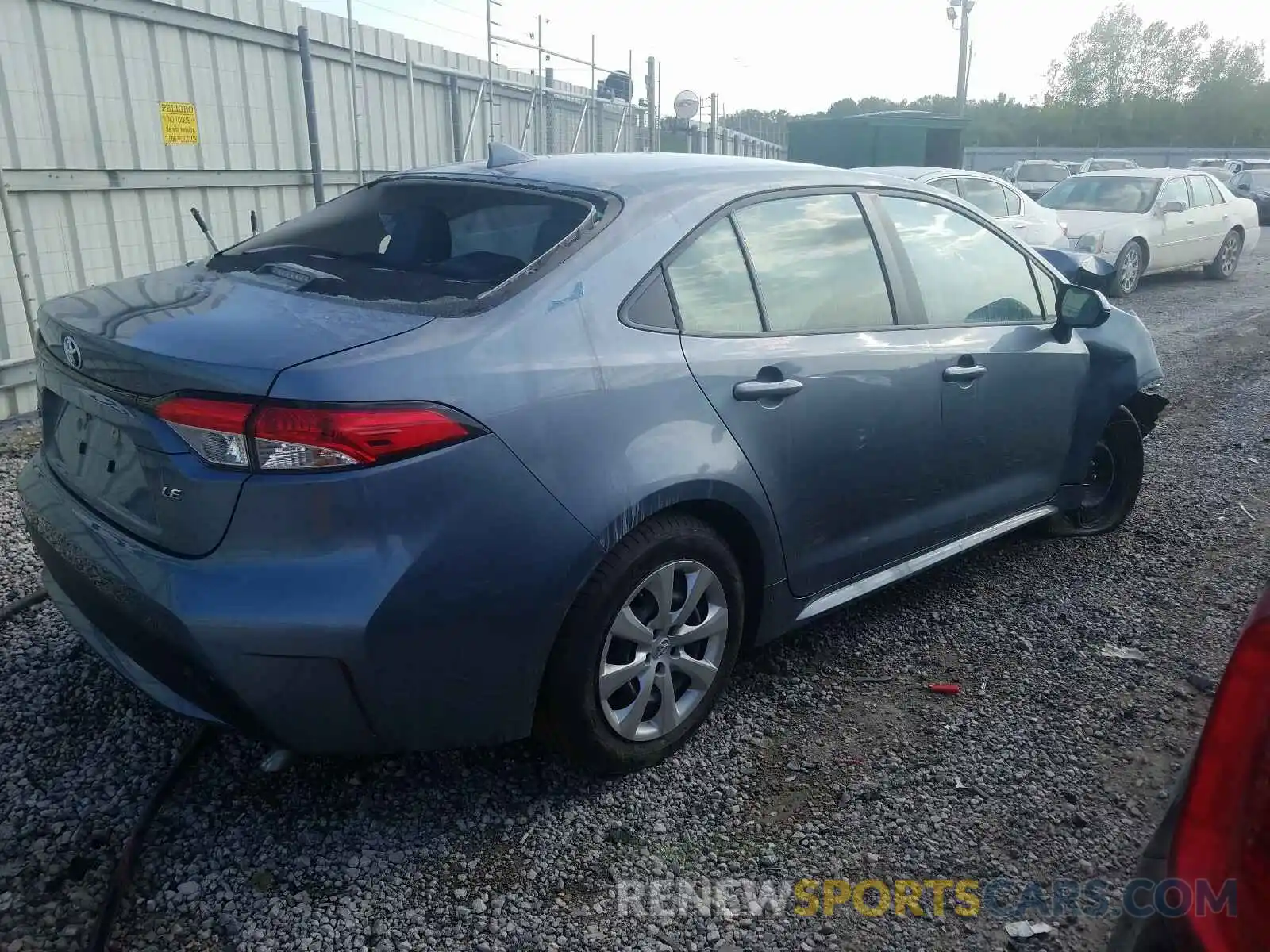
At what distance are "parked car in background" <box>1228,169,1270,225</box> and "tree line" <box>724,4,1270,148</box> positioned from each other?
1071 inches

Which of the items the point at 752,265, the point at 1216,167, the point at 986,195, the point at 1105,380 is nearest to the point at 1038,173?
the point at 1216,167

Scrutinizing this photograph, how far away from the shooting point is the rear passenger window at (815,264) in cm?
304

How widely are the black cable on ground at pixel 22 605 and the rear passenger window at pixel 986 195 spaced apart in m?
9.83

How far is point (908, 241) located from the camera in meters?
3.55

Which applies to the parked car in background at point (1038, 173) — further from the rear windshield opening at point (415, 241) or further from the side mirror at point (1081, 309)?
the rear windshield opening at point (415, 241)

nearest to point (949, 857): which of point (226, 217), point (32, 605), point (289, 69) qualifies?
point (32, 605)

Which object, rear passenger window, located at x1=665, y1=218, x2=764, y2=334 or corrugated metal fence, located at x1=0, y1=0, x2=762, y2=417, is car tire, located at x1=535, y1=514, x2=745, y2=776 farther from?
corrugated metal fence, located at x1=0, y1=0, x2=762, y2=417

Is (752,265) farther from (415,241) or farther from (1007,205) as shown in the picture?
(1007,205)

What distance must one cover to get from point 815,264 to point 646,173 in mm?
610

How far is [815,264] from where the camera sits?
320 centimetres

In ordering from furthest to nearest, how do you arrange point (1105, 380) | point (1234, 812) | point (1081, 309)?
point (1105, 380)
point (1081, 309)
point (1234, 812)

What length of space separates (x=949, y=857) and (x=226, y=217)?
7.31 metres

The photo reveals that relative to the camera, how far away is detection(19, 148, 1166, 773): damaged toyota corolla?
7.06 feet

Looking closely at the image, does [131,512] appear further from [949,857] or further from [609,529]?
[949,857]
